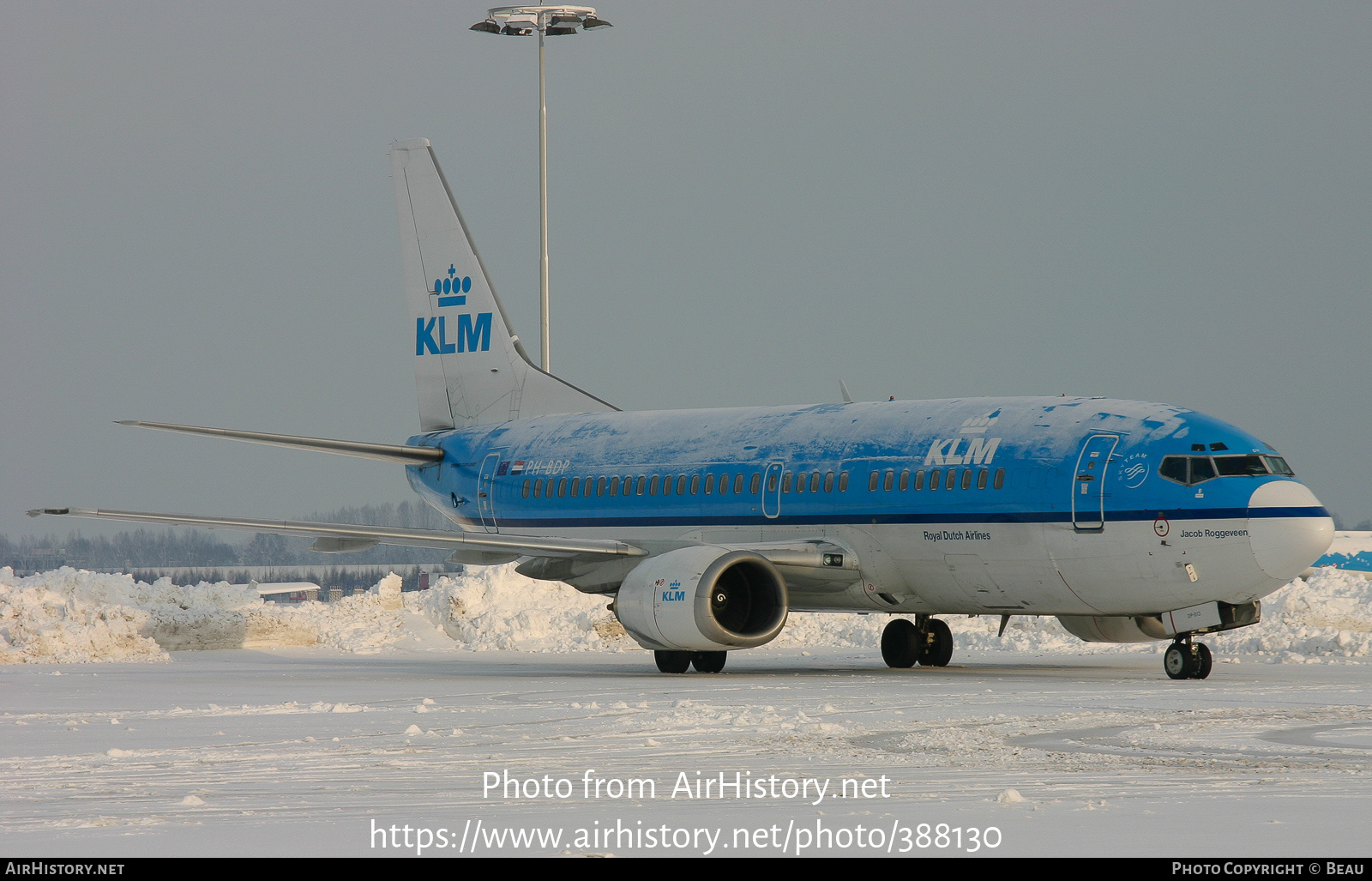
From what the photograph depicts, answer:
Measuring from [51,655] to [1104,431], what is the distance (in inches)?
682

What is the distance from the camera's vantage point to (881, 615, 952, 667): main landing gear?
77.4 ft

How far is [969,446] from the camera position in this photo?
67.3ft

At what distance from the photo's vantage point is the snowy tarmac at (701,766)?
7695mm

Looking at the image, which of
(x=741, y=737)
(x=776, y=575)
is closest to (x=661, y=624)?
(x=776, y=575)

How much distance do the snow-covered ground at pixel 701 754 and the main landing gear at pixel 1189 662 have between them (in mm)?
301

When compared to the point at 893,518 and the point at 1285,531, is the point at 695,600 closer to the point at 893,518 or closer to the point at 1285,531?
the point at 893,518

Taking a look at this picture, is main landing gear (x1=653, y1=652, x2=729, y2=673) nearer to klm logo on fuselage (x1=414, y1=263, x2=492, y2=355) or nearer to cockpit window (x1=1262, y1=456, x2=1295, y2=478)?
cockpit window (x1=1262, y1=456, x2=1295, y2=478)

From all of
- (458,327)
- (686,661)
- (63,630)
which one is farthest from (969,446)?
(63,630)

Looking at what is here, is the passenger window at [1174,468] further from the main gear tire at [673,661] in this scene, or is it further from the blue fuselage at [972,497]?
the main gear tire at [673,661]

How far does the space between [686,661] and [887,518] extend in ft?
11.2

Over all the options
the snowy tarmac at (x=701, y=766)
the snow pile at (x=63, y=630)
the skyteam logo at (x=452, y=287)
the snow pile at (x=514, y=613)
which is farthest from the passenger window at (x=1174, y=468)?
the snow pile at (x=63, y=630)

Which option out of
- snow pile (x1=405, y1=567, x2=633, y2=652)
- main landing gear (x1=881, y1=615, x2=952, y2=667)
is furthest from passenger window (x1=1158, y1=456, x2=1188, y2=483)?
snow pile (x1=405, y1=567, x2=633, y2=652)
